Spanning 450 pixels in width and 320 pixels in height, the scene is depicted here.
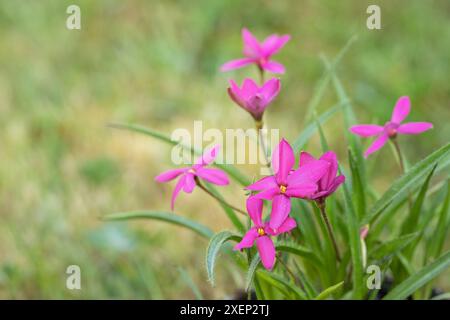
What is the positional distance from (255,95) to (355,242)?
29 cm

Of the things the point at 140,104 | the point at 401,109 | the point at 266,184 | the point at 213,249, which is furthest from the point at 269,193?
the point at 140,104

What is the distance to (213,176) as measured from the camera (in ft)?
3.41

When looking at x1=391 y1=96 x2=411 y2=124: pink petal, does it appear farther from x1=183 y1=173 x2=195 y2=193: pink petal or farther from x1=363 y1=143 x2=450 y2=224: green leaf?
x1=183 y1=173 x2=195 y2=193: pink petal

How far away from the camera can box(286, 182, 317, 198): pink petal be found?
920mm

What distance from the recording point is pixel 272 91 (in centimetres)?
107

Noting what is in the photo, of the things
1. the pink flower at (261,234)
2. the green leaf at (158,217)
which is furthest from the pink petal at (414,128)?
the green leaf at (158,217)

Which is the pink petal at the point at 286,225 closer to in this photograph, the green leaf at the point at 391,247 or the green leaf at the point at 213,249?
the green leaf at the point at 213,249

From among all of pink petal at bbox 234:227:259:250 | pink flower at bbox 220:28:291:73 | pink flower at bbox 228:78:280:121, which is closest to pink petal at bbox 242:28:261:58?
pink flower at bbox 220:28:291:73

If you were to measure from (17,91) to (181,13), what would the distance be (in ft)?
2.94

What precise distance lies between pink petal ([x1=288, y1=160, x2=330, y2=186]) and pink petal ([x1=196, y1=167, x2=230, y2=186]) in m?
0.13

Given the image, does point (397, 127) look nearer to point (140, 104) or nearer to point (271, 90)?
point (271, 90)

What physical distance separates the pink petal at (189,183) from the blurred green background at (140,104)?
54 centimetres

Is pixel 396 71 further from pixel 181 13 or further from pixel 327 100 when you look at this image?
pixel 181 13
